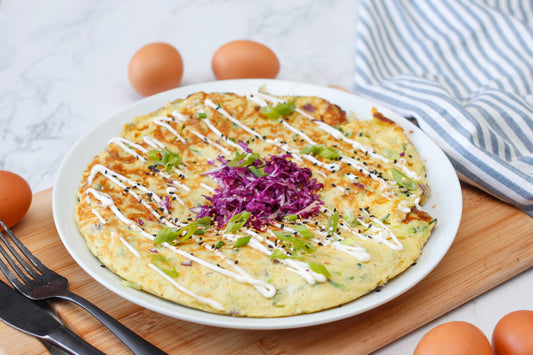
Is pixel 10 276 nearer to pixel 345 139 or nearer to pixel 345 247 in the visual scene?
pixel 345 247

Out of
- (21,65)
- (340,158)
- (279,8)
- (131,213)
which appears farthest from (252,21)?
(131,213)

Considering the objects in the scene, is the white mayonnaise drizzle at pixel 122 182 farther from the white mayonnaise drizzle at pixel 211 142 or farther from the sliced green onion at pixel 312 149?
the sliced green onion at pixel 312 149

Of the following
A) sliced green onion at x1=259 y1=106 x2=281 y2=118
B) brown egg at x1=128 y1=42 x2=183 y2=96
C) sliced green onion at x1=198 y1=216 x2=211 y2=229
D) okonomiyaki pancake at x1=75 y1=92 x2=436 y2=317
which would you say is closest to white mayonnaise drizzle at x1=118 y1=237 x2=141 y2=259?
okonomiyaki pancake at x1=75 y1=92 x2=436 y2=317

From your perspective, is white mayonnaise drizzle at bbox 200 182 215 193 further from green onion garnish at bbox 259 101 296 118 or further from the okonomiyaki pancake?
green onion garnish at bbox 259 101 296 118

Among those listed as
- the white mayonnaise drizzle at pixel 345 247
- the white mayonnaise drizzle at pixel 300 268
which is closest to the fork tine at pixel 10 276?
the white mayonnaise drizzle at pixel 300 268

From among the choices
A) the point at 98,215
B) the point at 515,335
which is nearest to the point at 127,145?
the point at 98,215
